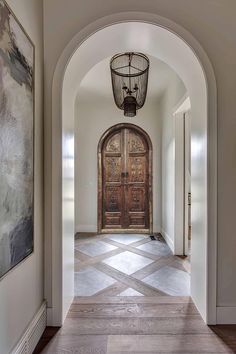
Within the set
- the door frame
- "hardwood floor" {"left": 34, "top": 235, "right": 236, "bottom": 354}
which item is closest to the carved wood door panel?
the door frame

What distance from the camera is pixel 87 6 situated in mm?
1806

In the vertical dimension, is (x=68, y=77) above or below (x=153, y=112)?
below

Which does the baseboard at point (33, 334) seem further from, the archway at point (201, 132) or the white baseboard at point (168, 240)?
the white baseboard at point (168, 240)

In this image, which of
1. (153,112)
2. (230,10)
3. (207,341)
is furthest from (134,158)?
(207,341)

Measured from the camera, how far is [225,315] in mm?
1786

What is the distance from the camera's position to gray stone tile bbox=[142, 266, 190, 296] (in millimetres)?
2317

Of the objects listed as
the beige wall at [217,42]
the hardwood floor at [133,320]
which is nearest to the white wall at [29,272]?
the beige wall at [217,42]

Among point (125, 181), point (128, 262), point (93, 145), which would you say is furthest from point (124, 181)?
point (128, 262)

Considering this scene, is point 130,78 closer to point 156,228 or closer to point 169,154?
point 169,154

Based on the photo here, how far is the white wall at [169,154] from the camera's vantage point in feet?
11.3

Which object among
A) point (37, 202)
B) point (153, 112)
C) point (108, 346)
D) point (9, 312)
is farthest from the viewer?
point (153, 112)

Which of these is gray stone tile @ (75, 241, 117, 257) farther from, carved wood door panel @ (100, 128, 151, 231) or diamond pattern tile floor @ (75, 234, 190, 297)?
carved wood door panel @ (100, 128, 151, 231)

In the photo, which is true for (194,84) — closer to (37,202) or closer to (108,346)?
(37,202)

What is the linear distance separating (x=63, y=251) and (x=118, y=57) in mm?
2019
